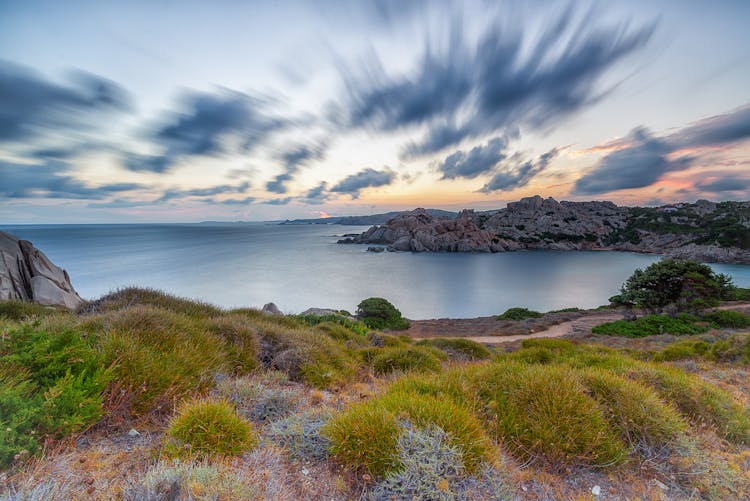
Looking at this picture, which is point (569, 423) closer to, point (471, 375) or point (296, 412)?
point (471, 375)

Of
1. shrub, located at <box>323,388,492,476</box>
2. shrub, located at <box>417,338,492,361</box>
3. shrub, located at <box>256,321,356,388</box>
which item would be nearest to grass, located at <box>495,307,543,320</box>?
shrub, located at <box>417,338,492,361</box>

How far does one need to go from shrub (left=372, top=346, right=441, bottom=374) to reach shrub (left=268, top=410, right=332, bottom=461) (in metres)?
3.80

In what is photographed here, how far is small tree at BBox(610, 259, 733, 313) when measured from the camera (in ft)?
91.8

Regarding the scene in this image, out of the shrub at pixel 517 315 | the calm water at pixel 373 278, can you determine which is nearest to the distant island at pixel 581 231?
the calm water at pixel 373 278

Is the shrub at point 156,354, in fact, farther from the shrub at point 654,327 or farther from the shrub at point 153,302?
the shrub at point 654,327

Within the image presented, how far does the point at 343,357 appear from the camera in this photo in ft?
25.5

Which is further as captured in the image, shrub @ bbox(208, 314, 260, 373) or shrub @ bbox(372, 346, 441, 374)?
shrub @ bbox(372, 346, 441, 374)

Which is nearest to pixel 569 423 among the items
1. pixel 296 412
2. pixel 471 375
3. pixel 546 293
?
pixel 471 375

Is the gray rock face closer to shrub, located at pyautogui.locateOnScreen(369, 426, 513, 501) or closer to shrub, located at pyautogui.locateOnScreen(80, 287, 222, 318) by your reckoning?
shrub, located at pyautogui.locateOnScreen(80, 287, 222, 318)

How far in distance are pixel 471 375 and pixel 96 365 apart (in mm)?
5121

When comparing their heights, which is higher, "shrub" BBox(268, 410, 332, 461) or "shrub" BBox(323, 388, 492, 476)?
"shrub" BBox(323, 388, 492, 476)

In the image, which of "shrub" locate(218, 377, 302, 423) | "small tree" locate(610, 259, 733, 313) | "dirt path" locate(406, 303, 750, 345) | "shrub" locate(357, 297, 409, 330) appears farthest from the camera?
"shrub" locate(357, 297, 409, 330)

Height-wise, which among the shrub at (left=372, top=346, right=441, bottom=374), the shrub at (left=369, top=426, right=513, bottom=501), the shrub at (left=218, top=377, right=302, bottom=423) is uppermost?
the shrub at (left=369, top=426, right=513, bottom=501)

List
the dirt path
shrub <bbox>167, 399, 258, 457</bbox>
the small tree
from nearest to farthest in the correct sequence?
shrub <bbox>167, 399, 258, 457</bbox>
the dirt path
the small tree
